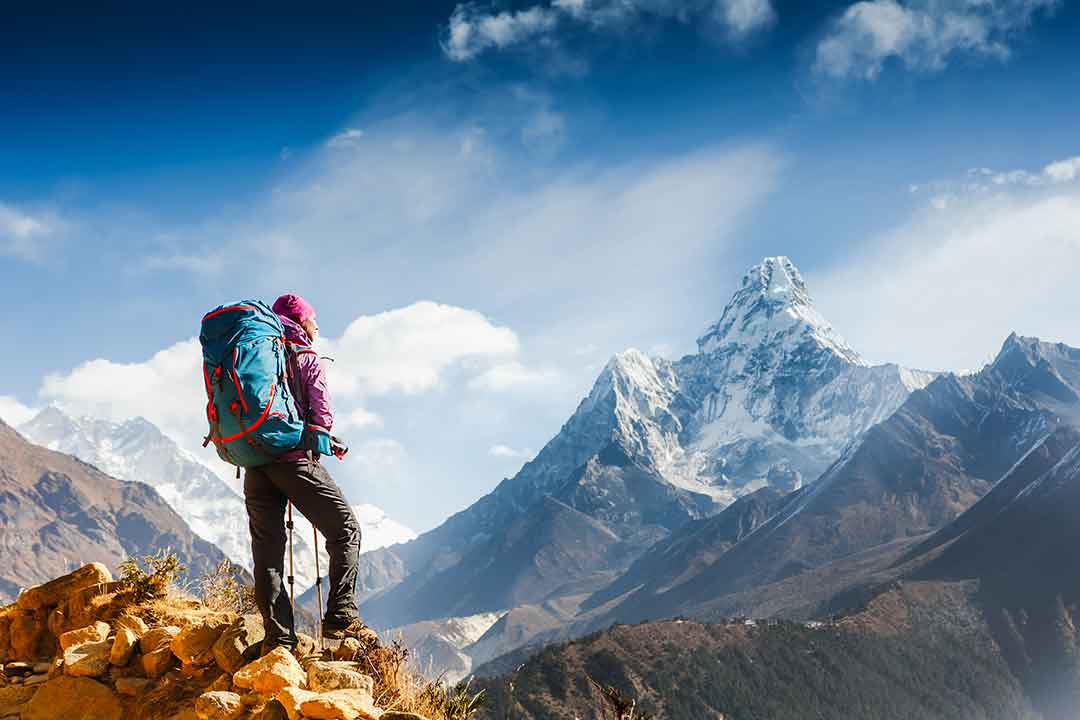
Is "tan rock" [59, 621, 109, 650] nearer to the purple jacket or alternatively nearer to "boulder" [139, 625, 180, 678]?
"boulder" [139, 625, 180, 678]

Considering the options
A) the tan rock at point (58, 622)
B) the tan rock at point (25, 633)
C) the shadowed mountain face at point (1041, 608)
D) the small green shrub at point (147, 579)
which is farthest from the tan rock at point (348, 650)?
the shadowed mountain face at point (1041, 608)

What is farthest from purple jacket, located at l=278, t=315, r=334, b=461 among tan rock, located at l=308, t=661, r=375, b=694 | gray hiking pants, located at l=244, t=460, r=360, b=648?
tan rock, located at l=308, t=661, r=375, b=694

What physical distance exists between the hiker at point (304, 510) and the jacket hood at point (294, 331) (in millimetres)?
10

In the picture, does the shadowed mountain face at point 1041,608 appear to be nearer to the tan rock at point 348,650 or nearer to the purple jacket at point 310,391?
the tan rock at point 348,650

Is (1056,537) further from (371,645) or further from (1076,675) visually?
(371,645)

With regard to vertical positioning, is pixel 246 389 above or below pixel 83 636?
above

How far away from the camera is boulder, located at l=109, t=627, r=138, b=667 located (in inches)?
308

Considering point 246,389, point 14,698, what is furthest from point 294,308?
point 14,698

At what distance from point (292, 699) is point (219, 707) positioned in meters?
0.78

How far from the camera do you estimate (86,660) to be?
7773mm

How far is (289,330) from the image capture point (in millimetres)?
7812

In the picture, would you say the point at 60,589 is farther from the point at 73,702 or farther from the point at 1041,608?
the point at 1041,608

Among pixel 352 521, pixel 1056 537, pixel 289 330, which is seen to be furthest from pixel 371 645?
pixel 1056 537

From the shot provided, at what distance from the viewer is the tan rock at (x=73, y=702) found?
7.46 metres
